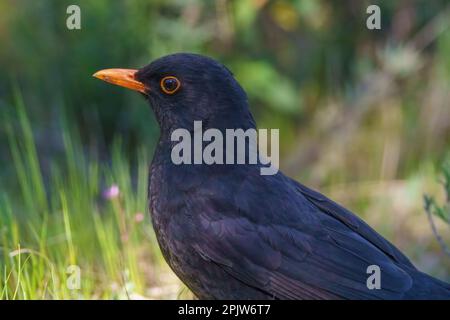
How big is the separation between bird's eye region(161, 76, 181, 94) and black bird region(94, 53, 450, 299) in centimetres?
3

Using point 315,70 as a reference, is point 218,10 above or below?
above

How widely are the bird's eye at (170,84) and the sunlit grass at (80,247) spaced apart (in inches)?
28.4

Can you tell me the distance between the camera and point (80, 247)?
532 centimetres

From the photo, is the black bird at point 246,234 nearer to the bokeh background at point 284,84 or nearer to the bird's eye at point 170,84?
the bird's eye at point 170,84

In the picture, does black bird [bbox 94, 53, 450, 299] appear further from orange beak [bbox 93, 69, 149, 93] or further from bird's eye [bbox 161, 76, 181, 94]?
orange beak [bbox 93, 69, 149, 93]

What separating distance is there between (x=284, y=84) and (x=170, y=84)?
3.29 meters

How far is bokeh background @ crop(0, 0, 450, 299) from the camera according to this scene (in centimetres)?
721

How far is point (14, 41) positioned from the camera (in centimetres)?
787

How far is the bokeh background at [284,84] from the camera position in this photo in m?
7.21
